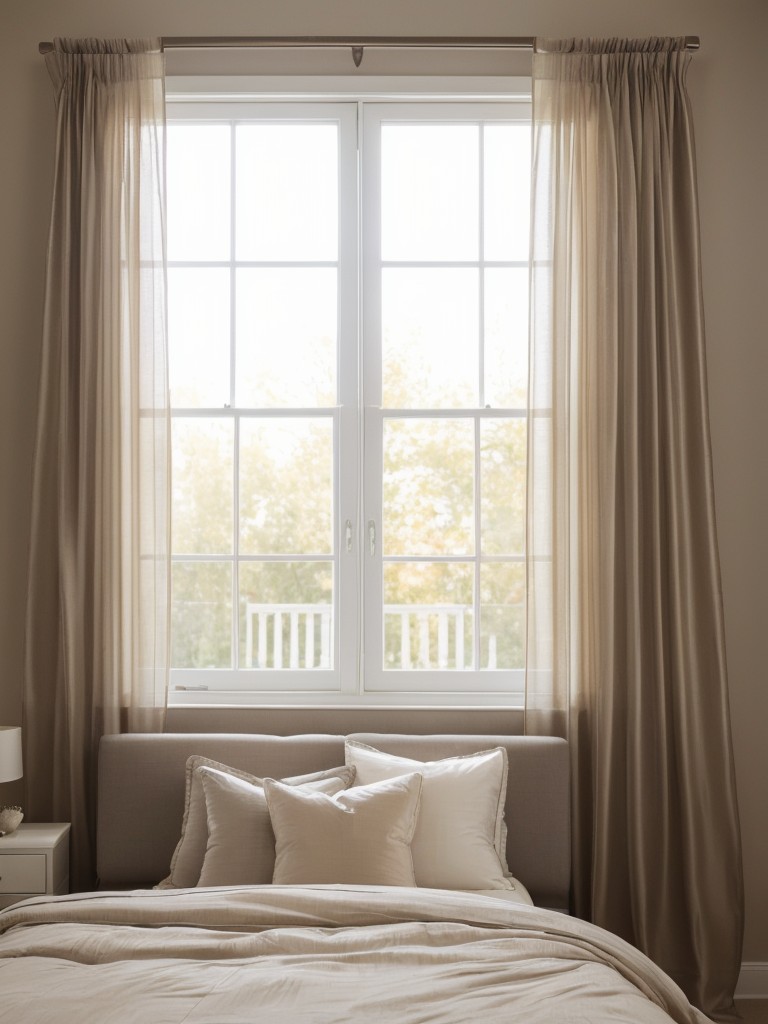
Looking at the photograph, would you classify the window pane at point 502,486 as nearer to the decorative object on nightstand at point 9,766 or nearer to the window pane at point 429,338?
the window pane at point 429,338

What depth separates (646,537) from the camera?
3191 mm

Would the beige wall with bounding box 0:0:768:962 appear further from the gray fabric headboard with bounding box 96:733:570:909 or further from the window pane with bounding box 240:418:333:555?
the window pane with bounding box 240:418:333:555

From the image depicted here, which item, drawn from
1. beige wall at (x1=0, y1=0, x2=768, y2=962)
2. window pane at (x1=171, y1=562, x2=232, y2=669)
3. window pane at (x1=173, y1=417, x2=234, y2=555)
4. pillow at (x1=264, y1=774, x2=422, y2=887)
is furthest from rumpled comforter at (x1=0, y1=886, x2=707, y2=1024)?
beige wall at (x1=0, y1=0, x2=768, y2=962)

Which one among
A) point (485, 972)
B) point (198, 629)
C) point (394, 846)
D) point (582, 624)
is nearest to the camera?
point (485, 972)

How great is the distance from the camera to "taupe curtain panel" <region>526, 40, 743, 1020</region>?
10.1 ft

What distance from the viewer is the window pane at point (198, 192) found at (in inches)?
135

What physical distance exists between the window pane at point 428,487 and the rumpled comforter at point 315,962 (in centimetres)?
143

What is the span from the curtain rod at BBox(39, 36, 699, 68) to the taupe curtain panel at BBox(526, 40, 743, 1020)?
159 mm

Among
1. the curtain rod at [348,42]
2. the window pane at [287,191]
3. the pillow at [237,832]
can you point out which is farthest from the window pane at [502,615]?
the curtain rod at [348,42]

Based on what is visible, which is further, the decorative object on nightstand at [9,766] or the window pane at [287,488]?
the window pane at [287,488]

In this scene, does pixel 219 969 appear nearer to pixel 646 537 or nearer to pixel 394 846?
pixel 394 846

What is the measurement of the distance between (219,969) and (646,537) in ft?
6.66

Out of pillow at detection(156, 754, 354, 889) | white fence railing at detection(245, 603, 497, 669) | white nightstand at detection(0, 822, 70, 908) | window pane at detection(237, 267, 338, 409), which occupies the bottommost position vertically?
white nightstand at detection(0, 822, 70, 908)

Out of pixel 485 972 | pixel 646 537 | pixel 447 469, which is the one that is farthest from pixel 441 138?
pixel 485 972
